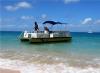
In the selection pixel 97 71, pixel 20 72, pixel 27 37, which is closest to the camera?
pixel 20 72

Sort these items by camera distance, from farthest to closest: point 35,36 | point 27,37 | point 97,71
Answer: point 27,37, point 35,36, point 97,71

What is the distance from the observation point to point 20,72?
31.8 ft

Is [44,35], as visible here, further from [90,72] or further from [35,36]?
[90,72]

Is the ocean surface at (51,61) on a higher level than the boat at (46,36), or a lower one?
lower

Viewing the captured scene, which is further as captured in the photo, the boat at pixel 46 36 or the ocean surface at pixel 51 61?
the boat at pixel 46 36

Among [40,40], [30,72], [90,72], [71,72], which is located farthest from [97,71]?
[40,40]

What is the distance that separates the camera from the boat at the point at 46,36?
99.7 ft

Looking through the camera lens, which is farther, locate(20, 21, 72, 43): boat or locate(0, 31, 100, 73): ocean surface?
locate(20, 21, 72, 43): boat

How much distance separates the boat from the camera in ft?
99.7

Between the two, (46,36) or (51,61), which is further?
(46,36)

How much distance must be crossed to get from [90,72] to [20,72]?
299 centimetres

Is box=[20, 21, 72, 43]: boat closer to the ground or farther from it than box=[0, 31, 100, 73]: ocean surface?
farther from it

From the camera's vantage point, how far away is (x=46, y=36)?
1242 inches

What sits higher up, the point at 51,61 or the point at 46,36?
the point at 46,36
